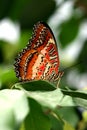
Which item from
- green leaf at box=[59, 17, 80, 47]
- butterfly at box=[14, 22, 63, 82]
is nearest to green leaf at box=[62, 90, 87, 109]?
butterfly at box=[14, 22, 63, 82]

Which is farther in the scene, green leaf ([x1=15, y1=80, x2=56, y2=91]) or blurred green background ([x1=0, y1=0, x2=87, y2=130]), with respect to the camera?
blurred green background ([x1=0, y1=0, x2=87, y2=130])

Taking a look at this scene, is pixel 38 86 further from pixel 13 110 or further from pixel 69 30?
pixel 69 30

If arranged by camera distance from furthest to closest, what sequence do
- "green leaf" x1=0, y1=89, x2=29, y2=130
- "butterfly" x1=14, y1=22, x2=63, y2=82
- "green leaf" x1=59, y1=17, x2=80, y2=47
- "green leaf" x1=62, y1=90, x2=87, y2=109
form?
1. "green leaf" x1=59, y1=17, x2=80, y2=47
2. "butterfly" x1=14, y1=22, x2=63, y2=82
3. "green leaf" x1=62, y1=90, x2=87, y2=109
4. "green leaf" x1=0, y1=89, x2=29, y2=130

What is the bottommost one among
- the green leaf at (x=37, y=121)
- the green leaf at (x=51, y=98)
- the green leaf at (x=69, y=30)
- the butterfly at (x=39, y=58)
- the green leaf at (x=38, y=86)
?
the green leaf at (x=37, y=121)

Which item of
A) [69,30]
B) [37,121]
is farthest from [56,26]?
[37,121]

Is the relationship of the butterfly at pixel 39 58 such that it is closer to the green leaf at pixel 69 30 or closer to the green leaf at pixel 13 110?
the green leaf at pixel 13 110

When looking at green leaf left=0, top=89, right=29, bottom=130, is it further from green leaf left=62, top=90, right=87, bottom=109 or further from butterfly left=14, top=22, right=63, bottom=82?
butterfly left=14, top=22, right=63, bottom=82

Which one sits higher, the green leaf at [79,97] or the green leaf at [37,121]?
the green leaf at [79,97]

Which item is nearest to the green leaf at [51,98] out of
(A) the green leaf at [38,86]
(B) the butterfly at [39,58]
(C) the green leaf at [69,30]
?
(A) the green leaf at [38,86]
